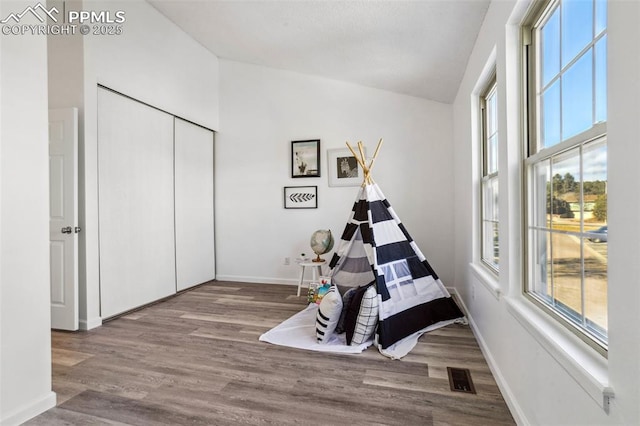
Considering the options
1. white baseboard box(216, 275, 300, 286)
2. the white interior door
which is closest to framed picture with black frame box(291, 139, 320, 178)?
white baseboard box(216, 275, 300, 286)

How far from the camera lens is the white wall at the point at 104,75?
3.07 m

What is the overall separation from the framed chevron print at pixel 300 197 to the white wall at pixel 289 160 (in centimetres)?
7

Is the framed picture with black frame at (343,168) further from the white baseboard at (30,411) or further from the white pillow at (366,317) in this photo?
the white baseboard at (30,411)

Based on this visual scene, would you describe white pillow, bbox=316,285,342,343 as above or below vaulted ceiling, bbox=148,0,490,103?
below

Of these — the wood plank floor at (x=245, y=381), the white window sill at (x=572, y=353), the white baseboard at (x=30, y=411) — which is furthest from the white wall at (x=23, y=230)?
the white window sill at (x=572, y=353)

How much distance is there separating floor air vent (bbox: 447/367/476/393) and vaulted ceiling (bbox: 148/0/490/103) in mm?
2411

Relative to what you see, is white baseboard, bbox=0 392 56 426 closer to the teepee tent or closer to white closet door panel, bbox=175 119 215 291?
the teepee tent

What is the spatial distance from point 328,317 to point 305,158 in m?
2.55

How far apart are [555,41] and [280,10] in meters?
2.34

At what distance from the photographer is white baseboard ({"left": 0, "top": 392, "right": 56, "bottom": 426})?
66.3 inches

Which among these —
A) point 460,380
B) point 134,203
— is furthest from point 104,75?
point 460,380

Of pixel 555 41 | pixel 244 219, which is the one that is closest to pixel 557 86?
pixel 555 41

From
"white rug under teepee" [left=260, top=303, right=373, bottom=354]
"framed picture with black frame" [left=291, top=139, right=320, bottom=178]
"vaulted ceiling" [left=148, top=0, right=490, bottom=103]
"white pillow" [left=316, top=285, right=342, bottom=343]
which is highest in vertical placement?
"vaulted ceiling" [left=148, top=0, right=490, bottom=103]

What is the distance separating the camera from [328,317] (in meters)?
2.71
